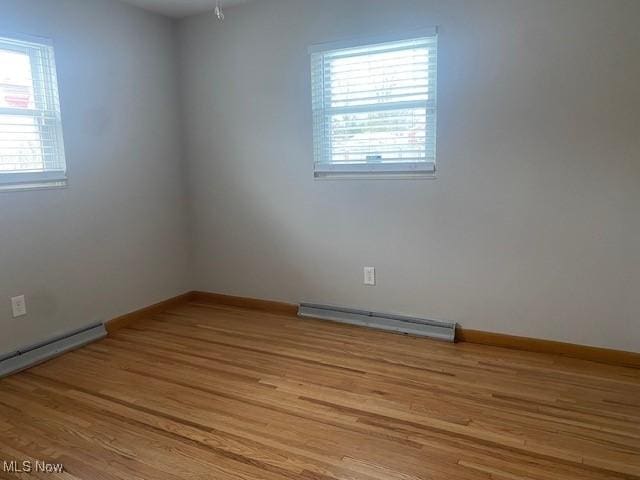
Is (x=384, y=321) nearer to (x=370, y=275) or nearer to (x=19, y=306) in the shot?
Result: (x=370, y=275)

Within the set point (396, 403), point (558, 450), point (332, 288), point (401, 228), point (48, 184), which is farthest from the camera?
point (332, 288)

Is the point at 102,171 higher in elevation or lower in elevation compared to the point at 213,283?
higher

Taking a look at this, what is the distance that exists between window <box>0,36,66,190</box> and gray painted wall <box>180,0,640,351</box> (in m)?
1.14

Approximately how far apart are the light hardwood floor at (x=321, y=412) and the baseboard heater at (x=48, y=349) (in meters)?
0.09

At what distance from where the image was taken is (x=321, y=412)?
2268 millimetres

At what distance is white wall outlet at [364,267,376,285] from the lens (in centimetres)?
338

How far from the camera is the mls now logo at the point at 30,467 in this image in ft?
6.10

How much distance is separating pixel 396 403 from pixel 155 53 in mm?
3124

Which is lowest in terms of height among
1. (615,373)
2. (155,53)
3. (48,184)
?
(615,373)

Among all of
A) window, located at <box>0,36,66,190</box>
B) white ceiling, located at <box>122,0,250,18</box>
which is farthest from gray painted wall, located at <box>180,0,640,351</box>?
window, located at <box>0,36,66,190</box>

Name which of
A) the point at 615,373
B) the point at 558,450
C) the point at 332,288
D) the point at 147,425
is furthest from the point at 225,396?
the point at 615,373

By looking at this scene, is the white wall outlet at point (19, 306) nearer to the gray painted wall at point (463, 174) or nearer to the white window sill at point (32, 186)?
the white window sill at point (32, 186)

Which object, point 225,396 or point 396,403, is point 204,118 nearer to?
point 225,396

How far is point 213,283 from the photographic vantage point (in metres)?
4.08
